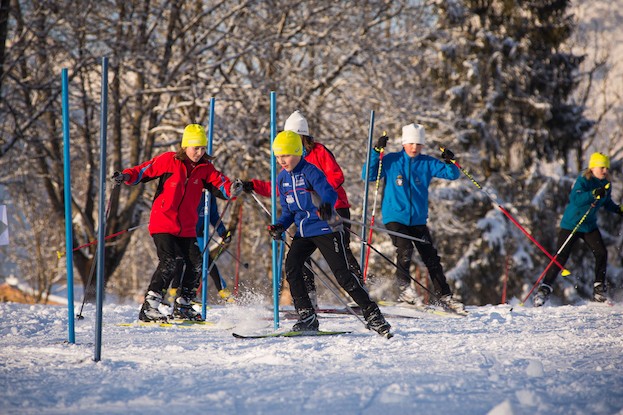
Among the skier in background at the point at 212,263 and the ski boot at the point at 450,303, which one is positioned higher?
the skier in background at the point at 212,263

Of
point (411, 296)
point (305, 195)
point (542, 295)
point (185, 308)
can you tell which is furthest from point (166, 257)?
point (542, 295)

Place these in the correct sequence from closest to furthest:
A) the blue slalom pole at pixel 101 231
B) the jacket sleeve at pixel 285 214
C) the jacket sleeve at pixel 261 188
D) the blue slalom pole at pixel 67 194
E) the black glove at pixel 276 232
→ the blue slalom pole at pixel 101 231, the blue slalom pole at pixel 67 194, the black glove at pixel 276 232, the jacket sleeve at pixel 285 214, the jacket sleeve at pixel 261 188

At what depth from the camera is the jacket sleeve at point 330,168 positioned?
676 cm

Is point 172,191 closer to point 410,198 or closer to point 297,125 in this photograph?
point 297,125

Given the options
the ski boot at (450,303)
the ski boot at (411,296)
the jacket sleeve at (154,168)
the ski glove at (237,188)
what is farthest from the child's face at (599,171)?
the jacket sleeve at (154,168)

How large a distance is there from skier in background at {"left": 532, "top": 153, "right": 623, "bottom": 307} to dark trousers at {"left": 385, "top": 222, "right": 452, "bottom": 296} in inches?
82.7

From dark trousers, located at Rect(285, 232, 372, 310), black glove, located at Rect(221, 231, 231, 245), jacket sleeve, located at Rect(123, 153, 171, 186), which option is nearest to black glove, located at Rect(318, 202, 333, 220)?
dark trousers, located at Rect(285, 232, 372, 310)

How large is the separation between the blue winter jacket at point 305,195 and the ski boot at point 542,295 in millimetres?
4592

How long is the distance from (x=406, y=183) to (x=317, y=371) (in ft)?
13.2

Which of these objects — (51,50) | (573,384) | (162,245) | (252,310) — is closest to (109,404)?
(573,384)

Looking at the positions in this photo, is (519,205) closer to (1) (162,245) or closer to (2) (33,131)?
(2) (33,131)

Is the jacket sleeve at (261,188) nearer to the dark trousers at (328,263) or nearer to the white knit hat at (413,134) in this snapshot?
the dark trousers at (328,263)

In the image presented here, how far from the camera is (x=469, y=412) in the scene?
121 inches

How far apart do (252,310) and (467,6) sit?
1489 cm
